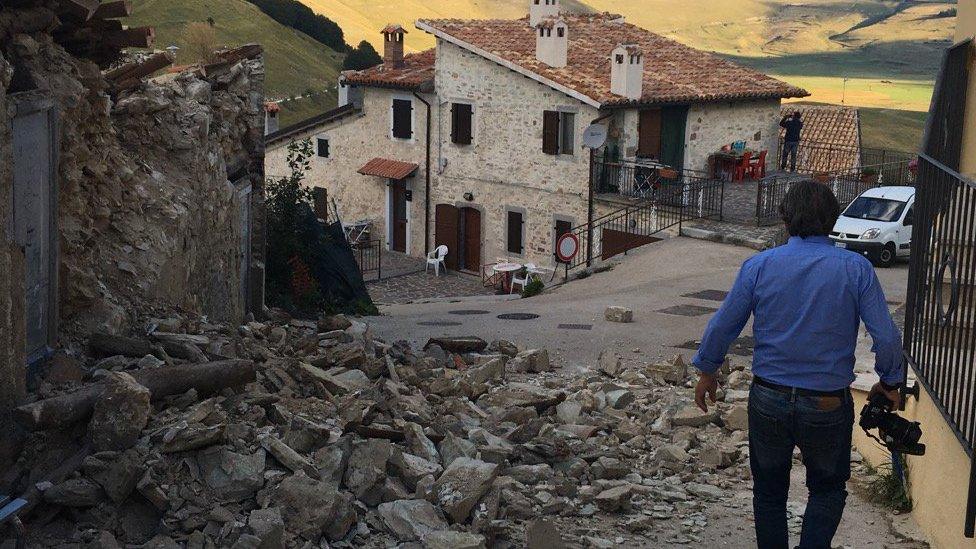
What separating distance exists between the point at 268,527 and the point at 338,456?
3.28 ft

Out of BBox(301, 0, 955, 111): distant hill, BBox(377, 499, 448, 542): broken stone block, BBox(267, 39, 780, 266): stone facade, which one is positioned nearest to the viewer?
BBox(377, 499, 448, 542): broken stone block

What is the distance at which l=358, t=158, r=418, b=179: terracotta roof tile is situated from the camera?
36281 millimetres

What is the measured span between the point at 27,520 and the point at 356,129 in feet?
110

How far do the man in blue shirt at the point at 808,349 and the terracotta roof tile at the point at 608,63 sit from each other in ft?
84.9

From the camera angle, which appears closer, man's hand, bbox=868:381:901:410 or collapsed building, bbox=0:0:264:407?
man's hand, bbox=868:381:901:410

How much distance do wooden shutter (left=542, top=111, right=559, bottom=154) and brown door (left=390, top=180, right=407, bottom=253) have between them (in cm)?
633

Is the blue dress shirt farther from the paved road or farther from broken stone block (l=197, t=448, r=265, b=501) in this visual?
the paved road

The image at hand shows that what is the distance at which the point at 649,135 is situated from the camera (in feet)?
106

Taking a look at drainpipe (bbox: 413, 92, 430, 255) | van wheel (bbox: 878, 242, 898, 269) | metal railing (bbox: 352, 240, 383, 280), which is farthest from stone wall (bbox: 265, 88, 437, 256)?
van wheel (bbox: 878, 242, 898, 269)

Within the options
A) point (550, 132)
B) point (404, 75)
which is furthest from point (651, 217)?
point (404, 75)

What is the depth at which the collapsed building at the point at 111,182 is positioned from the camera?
7.22 meters

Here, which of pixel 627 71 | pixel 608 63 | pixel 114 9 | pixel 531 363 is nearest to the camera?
pixel 114 9

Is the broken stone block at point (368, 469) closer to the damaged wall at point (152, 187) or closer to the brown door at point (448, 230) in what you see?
the damaged wall at point (152, 187)

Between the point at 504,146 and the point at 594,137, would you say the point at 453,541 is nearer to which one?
the point at 594,137
